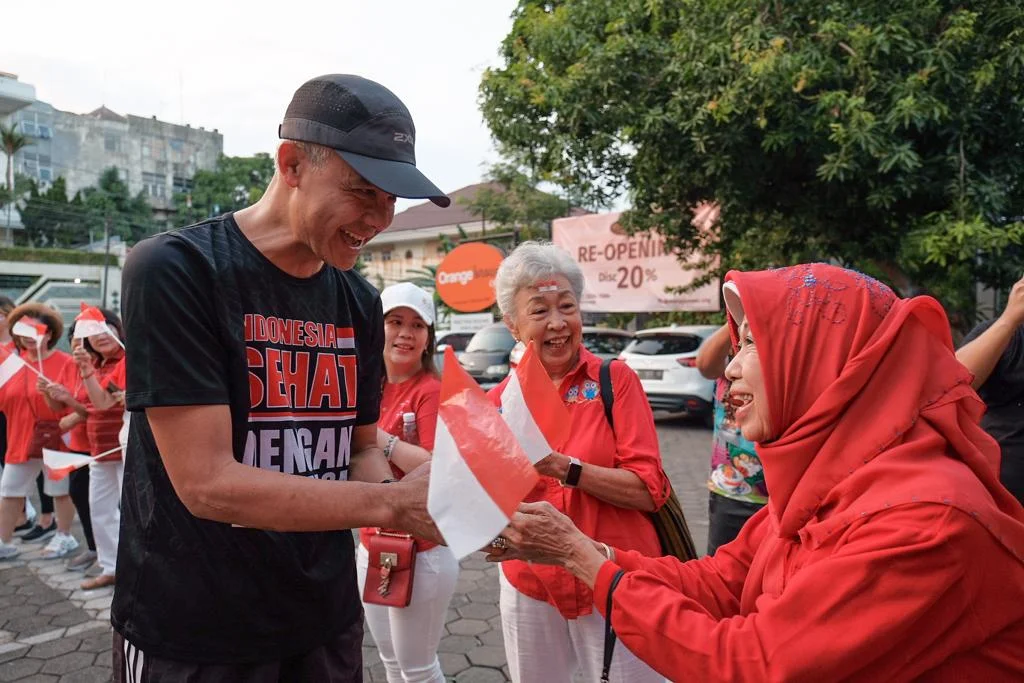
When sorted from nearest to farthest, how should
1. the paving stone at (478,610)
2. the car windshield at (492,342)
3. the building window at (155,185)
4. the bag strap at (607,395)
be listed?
the bag strap at (607,395) < the paving stone at (478,610) < the car windshield at (492,342) < the building window at (155,185)

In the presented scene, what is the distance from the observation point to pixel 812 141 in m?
6.95

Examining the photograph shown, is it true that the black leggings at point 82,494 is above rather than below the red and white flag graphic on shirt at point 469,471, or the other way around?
below

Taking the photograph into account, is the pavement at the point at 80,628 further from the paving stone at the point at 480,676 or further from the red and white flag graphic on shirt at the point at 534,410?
the red and white flag graphic on shirt at the point at 534,410

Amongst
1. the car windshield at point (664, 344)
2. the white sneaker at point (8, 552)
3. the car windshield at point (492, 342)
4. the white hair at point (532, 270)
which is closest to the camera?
the white hair at point (532, 270)

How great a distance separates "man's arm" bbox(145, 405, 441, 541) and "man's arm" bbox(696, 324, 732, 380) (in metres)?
2.59

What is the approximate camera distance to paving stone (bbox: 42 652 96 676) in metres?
3.72

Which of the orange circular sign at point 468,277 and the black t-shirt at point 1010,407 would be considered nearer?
the black t-shirt at point 1010,407

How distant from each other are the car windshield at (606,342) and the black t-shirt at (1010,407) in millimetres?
9637

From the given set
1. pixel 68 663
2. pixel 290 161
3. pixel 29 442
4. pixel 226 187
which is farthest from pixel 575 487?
pixel 226 187

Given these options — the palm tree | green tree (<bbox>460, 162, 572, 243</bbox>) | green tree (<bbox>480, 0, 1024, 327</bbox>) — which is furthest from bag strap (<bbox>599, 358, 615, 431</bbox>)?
the palm tree

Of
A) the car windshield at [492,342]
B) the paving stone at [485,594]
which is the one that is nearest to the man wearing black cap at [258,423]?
the paving stone at [485,594]

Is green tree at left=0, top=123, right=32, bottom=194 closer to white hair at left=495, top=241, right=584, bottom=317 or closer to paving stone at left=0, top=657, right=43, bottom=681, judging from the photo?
paving stone at left=0, top=657, right=43, bottom=681

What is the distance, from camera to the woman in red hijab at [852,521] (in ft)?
4.00

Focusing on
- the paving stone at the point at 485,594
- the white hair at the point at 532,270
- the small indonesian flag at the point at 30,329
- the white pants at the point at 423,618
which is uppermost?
the white hair at the point at 532,270
